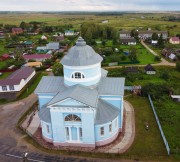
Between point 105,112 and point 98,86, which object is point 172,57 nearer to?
point 98,86

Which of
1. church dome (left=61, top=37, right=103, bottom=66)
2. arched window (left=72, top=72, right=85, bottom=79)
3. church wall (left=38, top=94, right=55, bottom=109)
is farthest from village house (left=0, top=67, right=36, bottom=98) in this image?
church dome (left=61, top=37, right=103, bottom=66)

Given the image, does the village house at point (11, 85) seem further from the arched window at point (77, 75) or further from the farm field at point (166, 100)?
the arched window at point (77, 75)

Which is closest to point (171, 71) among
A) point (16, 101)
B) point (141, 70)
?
point (141, 70)

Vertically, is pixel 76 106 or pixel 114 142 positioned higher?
pixel 76 106

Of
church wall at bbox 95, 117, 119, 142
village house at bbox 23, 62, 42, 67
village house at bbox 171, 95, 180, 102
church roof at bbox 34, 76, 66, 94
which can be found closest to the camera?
church wall at bbox 95, 117, 119, 142

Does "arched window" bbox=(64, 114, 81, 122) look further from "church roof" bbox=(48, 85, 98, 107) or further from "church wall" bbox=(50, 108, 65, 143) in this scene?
"church roof" bbox=(48, 85, 98, 107)

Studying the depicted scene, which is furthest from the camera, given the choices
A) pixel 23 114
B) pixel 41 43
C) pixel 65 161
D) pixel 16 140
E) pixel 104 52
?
pixel 41 43

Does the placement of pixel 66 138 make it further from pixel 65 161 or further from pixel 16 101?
pixel 16 101

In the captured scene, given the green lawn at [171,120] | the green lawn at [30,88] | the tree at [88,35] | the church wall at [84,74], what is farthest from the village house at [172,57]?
the tree at [88,35]
